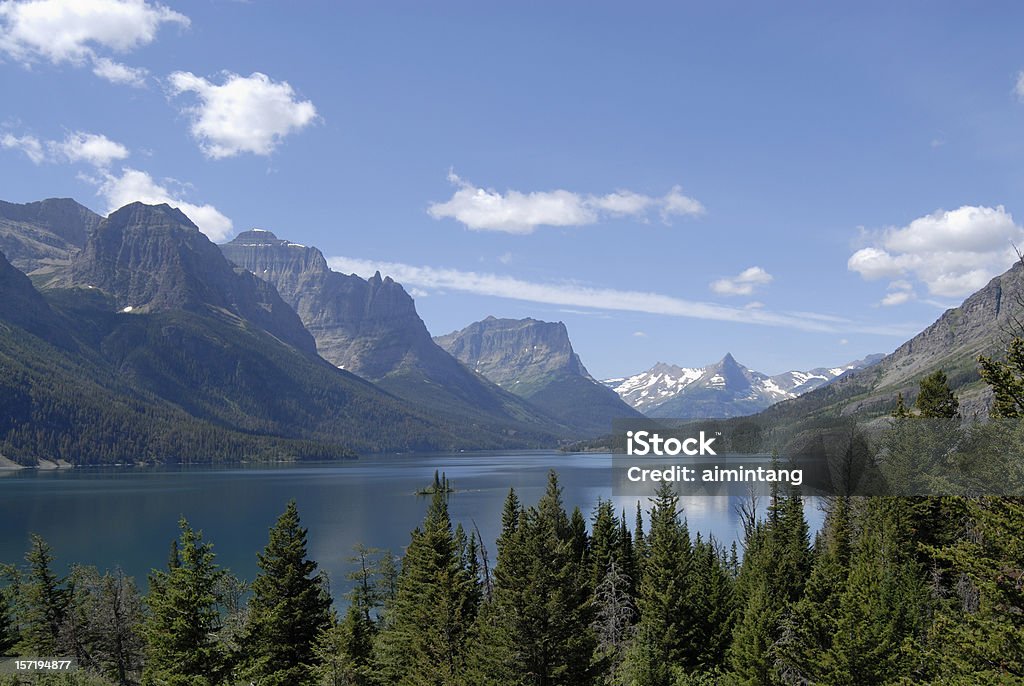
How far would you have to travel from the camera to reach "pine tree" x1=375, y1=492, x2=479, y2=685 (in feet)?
139

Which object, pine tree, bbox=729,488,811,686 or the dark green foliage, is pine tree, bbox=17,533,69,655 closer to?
pine tree, bbox=729,488,811,686

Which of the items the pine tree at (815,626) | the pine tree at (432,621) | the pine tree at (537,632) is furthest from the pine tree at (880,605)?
the pine tree at (432,621)

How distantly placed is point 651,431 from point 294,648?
26523 millimetres

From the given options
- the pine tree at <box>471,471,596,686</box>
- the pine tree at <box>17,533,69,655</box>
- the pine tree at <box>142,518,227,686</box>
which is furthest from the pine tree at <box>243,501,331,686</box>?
the pine tree at <box>17,533,69,655</box>

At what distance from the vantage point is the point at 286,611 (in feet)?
156

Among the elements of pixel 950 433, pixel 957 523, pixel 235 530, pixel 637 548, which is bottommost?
pixel 235 530

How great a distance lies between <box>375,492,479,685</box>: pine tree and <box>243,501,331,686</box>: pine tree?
5.12 metres

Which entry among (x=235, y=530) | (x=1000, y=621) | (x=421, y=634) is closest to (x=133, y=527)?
(x=235, y=530)

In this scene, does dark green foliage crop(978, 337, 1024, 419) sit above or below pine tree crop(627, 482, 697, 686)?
above

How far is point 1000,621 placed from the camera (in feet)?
66.3

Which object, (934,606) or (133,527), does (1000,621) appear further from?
(133,527)

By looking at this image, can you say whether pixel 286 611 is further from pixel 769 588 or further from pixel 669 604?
pixel 769 588

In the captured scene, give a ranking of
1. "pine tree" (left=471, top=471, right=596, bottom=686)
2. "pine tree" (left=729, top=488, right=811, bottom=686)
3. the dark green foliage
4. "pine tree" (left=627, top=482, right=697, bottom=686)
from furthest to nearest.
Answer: "pine tree" (left=627, top=482, right=697, bottom=686)
"pine tree" (left=729, top=488, right=811, bottom=686)
"pine tree" (left=471, top=471, right=596, bottom=686)
the dark green foliage

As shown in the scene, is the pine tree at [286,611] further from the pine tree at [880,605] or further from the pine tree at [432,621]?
the pine tree at [880,605]
